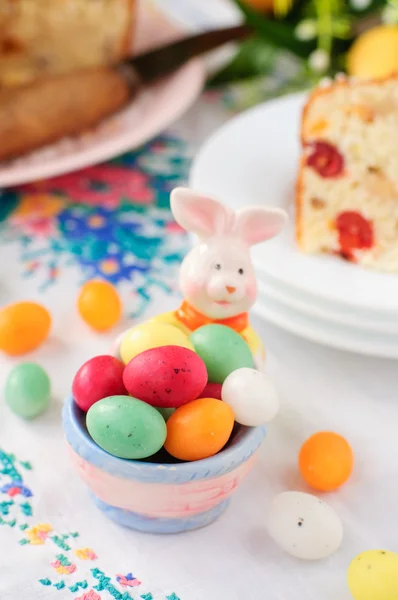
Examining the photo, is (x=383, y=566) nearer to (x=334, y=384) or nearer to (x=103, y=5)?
(x=334, y=384)

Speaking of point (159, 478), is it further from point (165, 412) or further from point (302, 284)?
point (302, 284)

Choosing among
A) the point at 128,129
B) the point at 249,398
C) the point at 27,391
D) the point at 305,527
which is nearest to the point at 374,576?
the point at 305,527

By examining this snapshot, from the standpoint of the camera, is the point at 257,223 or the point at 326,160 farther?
the point at 326,160

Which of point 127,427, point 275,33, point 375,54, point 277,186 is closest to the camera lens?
point 127,427

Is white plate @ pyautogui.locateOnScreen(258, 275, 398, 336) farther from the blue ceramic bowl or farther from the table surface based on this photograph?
the blue ceramic bowl

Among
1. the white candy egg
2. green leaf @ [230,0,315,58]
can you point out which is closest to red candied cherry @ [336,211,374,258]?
the white candy egg

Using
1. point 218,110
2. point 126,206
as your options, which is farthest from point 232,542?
point 218,110
